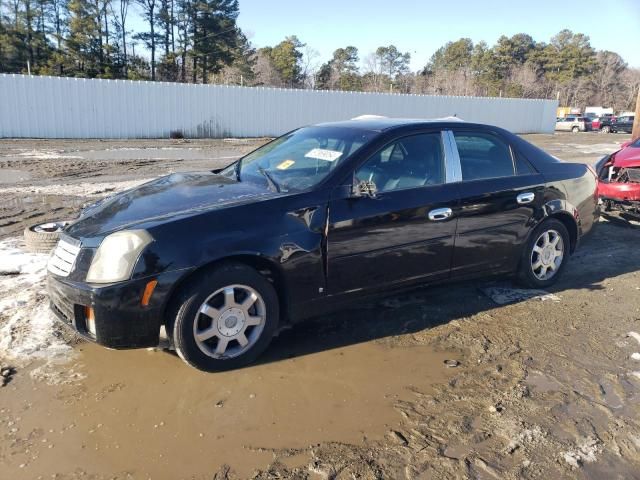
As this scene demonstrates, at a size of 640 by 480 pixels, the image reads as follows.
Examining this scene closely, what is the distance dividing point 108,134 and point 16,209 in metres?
15.8

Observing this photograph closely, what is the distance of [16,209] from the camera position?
7996 millimetres

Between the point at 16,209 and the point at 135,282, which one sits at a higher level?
the point at 135,282

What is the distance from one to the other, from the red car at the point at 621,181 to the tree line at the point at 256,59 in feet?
116

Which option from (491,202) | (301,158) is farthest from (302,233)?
(491,202)

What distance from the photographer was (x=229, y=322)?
136 inches

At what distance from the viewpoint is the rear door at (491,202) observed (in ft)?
14.4

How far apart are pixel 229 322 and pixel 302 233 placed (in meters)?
0.76

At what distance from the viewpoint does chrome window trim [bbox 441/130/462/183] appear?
4.32 m

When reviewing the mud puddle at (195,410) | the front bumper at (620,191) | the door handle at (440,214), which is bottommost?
the mud puddle at (195,410)

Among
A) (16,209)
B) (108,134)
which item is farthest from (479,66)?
(16,209)

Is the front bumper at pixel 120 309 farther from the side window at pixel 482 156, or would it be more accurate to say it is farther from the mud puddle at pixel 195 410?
the side window at pixel 482 156

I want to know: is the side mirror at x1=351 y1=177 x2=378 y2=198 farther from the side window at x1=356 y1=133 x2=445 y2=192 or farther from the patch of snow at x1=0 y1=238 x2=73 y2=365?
the patch of snow at x1=0 y1=238 x2=73 y2=365

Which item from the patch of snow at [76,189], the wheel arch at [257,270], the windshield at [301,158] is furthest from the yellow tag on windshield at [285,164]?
the patch of snow at [76,189]

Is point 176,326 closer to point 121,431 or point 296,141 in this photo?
point 121,431
